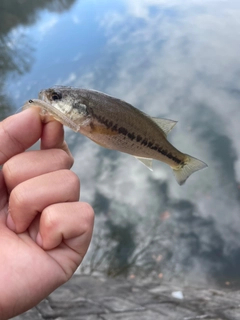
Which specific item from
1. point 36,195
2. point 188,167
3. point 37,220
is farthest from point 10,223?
point 188,167

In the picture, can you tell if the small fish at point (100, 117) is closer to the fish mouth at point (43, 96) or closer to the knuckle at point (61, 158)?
the fish mouth at point (43, 96)

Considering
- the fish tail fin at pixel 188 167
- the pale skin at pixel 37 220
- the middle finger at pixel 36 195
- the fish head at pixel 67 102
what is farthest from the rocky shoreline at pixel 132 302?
the fish head at pixel 67 102

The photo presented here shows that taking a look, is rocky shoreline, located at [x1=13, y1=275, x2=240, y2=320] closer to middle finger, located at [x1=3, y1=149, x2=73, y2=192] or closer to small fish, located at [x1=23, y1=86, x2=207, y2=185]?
middle finger, located at [x1=3, y1=149, x2=73, y2=192]

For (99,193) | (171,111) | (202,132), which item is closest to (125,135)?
(99,193)

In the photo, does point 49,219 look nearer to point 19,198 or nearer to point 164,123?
point 19,198

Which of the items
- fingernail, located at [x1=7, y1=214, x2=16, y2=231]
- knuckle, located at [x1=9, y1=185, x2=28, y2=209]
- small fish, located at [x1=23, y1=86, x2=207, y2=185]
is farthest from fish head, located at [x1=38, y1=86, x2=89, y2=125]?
fingernail, located at [x1=7, y1=214, x2=16, y2=231]

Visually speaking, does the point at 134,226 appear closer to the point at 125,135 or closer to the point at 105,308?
the point at 105,308
